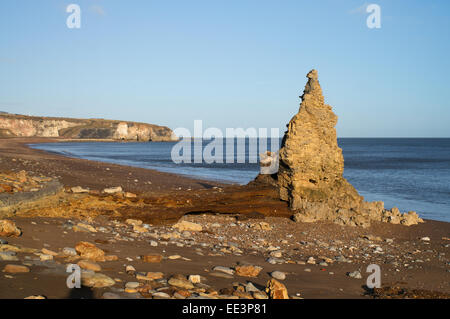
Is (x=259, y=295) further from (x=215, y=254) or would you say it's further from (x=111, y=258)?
(x=215, y=254)

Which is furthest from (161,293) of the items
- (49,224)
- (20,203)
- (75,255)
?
(20,203)

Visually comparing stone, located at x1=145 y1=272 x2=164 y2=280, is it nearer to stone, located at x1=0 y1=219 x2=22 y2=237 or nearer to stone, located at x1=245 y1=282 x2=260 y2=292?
stone, located at x1=245 y1=282 x2=260 y2=292

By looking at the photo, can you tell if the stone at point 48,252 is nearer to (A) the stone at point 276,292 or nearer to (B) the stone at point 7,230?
(B) the stone at point 7,230

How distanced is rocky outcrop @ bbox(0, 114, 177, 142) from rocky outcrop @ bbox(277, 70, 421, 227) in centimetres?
11776

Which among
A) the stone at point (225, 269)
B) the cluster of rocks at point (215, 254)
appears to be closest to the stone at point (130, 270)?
the cluster of rocks at point (215, 254)

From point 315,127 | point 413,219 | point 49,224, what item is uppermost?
point 315,127

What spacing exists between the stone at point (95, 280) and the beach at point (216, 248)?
96 millimetres

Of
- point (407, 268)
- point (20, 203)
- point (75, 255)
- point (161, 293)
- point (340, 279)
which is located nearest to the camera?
point (161, 293)

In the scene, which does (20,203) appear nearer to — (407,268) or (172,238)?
(172,238)

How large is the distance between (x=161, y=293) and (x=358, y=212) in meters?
7.48

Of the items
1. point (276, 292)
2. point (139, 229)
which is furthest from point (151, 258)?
point (139, 229)

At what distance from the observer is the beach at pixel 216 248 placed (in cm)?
455

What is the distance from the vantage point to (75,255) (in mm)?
5227

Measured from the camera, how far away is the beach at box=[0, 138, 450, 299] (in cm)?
455
